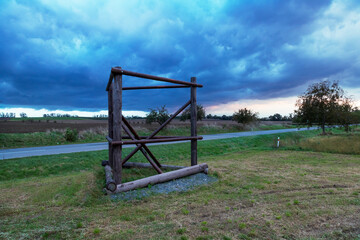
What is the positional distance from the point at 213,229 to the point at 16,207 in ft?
12.7

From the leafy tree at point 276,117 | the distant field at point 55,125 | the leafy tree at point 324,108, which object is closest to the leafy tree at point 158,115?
the distant field at point 55,125

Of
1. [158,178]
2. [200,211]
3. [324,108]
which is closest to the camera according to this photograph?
[200,211]

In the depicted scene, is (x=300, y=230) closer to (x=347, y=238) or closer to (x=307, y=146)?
(x=347, y=238)

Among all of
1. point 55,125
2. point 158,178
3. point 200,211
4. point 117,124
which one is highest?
point 55,125

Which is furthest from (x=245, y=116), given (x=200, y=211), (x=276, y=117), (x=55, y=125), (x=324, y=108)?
(x=276, y=117)

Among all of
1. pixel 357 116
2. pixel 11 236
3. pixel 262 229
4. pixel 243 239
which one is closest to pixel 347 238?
pixel 262 229

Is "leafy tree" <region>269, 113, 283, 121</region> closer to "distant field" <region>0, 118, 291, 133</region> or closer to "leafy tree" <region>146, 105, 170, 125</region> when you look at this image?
"distant field" <region>0, 118, 291, 133</region>

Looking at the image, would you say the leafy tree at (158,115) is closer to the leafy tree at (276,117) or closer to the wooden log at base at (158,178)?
the wooden log at base at (158,178)

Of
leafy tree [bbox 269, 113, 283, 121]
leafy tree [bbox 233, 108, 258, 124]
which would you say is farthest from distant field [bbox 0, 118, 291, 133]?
leafy tree [bbox 269, 113, 283, 121]

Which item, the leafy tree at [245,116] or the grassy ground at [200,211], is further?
the leafy tree at [245,116]

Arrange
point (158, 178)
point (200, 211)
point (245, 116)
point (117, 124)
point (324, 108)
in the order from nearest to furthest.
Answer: point (200, 211), point (117, 124), point (158, 178), point (324, 108), point (245, 116)

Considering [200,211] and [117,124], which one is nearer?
[200,211]

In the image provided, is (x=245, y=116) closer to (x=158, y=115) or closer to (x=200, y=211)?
(x=158, y=115)

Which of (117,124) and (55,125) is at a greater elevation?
(55,125)
